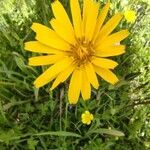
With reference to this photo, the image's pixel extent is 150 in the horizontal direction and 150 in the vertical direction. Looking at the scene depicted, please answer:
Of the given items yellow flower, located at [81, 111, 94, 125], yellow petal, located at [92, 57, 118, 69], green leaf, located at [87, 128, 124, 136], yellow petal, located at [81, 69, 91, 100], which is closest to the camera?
yellow petal, located at [92, 57, 118, 69]

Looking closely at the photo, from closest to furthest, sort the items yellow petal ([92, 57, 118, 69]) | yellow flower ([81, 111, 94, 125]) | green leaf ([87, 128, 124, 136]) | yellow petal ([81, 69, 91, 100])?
yellow petal ([92, 57, 118, 69])
yellow petal ([81, 69, 91, 100])
green leaf ([87, 128, 124, 136])
yellow flower ([81, 111, 94, 125])

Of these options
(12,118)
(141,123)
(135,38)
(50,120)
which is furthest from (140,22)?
(12,118)

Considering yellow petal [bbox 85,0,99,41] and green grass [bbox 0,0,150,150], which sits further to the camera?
green grass [bbox 0,0,150,150]

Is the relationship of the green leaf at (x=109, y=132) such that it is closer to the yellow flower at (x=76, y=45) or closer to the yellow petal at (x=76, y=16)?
the yellow flower at (x=76, y=45)

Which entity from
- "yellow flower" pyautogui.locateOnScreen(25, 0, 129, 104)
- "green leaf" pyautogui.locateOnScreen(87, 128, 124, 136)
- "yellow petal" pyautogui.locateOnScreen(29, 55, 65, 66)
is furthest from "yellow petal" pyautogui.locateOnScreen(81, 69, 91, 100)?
"green leaf" pyautogui.locateOnScreen(87, 128, 124, 136)

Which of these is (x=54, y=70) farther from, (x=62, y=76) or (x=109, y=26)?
(x=109, y=26)

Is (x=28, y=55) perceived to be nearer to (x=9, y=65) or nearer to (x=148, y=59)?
(x=9, y=65)

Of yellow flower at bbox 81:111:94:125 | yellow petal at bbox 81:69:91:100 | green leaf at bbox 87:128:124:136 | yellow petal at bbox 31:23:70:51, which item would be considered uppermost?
yellow petal at bbox 31:23:70:51

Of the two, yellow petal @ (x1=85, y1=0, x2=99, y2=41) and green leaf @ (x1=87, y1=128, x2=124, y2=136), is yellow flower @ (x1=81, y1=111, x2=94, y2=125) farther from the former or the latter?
yellow petal @ (x1=85, y1=0, x2=99, y2=41)
